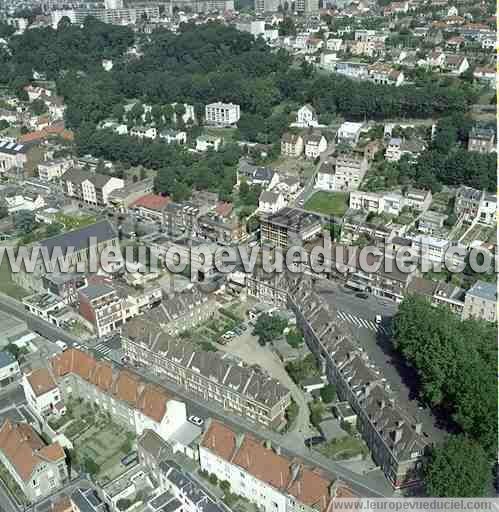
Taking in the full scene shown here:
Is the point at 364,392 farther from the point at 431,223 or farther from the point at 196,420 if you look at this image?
the point at 431,223

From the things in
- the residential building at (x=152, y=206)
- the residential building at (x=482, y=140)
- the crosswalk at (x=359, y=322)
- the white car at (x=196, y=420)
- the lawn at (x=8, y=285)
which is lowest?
the lawn at (x=8, y=285)


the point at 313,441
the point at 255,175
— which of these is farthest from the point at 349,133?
the point at 313,441

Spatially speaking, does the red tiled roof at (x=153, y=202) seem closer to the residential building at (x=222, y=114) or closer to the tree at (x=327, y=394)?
the residential building at (x=222, y=114)

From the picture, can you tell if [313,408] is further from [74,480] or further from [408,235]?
[408,235]

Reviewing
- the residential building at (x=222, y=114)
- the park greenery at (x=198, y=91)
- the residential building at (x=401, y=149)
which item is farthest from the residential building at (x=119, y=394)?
the residential building at (x=222, y=114)

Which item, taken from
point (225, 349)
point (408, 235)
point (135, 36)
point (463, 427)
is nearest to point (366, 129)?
point (408, 235)
